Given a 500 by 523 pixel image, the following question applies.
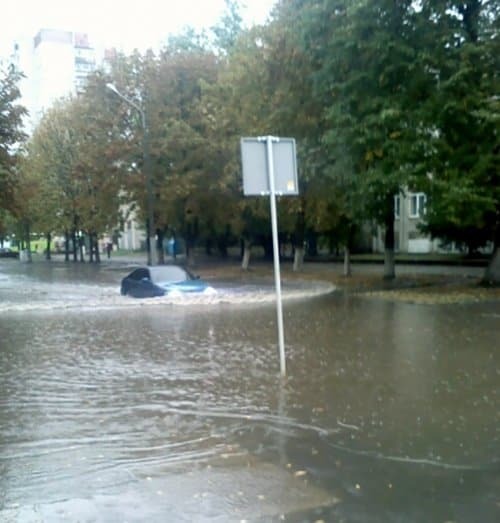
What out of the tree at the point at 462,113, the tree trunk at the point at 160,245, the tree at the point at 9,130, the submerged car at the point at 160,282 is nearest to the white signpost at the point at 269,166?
the tree at the point at 462,113

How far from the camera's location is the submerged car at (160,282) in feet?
75.6

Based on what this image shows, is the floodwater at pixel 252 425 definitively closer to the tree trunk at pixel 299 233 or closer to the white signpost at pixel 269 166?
the white signpost at pixel 269 166

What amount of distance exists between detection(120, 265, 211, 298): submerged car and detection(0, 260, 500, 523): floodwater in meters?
8.43

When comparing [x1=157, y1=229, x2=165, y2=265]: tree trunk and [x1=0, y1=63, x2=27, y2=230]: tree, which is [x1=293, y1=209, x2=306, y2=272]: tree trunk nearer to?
[x1=0, y1=63, x2=27, y2=230]: tree

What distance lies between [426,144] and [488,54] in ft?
10.7

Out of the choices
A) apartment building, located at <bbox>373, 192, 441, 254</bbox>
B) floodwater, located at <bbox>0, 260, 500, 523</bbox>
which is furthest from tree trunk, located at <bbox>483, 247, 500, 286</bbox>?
apartment building, located at <bbox>373, 192, 441, 254</bbox>

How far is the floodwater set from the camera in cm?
494

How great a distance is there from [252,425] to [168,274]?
17.2 meters

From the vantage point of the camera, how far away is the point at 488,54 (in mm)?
20406

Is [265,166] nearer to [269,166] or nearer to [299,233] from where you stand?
[269,166]

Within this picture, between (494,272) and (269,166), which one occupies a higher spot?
(269,166)

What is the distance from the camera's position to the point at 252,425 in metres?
7.10

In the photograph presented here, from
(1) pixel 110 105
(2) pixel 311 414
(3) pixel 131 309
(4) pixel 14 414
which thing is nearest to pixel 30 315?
(3) pixel 131 309

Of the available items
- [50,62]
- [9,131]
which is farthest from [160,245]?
[50,62]
